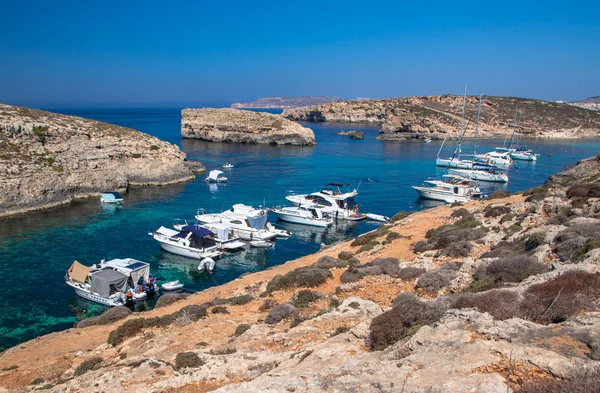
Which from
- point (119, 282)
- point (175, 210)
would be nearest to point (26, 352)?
point (119, 282)

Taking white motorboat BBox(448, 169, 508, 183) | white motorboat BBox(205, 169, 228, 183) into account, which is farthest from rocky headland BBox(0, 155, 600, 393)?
white motorboat BBox(448, 169, 508, 183)

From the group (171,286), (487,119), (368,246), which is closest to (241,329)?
Result: (368,246)

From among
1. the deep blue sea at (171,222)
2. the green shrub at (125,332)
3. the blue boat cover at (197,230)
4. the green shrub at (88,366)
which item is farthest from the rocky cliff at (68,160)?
the green shrub at (88,366)

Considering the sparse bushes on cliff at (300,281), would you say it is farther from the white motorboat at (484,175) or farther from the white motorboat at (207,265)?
the white motorboat at (484,175)

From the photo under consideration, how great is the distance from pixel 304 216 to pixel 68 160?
29344 millimetres

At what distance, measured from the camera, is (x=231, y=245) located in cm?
3316

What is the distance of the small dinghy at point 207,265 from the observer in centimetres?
2896

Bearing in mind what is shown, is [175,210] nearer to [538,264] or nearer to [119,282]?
[119,282]

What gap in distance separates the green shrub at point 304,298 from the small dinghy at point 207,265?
1519 cm

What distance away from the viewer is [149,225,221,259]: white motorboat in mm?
31266

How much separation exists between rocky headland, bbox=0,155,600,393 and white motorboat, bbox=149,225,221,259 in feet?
36.1

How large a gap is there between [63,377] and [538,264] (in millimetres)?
13063

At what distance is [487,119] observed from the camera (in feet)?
449

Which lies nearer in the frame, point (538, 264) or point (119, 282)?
point (538, 264)
